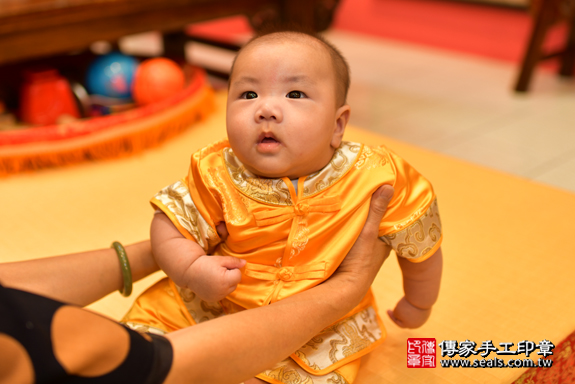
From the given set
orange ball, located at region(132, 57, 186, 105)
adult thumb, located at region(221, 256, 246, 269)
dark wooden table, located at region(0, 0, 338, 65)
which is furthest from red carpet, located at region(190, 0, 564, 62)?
adult thumb, located at region(221, 256, 246, 269)

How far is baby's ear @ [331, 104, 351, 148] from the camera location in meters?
0.80

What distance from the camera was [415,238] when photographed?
2.58 feet

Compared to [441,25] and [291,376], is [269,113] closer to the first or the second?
[291,376]

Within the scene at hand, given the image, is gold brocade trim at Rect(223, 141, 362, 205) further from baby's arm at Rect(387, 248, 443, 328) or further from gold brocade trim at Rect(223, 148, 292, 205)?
baby's arm at Rect(387, 248, 443, 328)

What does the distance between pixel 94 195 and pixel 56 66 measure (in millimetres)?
919

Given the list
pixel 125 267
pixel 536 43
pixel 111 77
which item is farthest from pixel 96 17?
pixel 536 43

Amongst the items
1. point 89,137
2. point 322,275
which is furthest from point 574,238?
point 89,137

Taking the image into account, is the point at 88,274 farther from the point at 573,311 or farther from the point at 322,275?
the point at 573,311

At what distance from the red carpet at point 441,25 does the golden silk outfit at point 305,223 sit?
282 centimetres

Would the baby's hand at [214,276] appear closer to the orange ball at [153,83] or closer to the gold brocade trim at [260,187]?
the gold brocade trim at [260,187]

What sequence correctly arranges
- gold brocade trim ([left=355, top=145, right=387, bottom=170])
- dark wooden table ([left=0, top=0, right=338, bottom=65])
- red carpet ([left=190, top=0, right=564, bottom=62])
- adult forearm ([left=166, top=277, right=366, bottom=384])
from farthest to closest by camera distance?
red carpet ([left=190, top=0, right=564, bottom=62]) < dark wooden table ([left=0, top=0, right=338, bottom=65]) < gold brocade trim ([left=355, top=145, right=387, bottom=170]) < adult forearm ([left=166, top=277, right=366, bottom=384])

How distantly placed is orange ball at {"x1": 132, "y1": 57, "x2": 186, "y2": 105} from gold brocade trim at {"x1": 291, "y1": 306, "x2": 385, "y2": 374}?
4.33 feet

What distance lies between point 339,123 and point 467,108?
6.23 feet

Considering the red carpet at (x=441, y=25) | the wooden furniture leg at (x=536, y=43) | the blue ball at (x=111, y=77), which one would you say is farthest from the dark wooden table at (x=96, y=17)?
the red carpet at (x=441, y=25)
